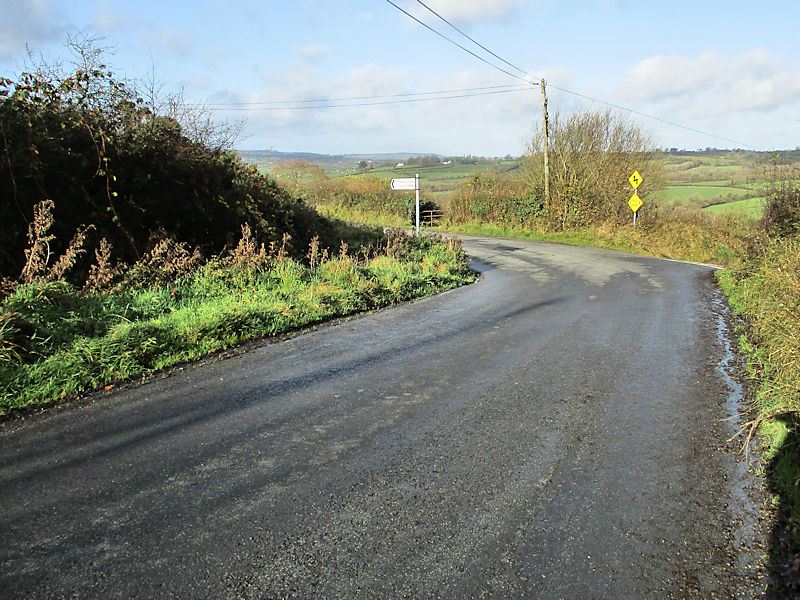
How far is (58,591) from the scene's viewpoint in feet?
8.40

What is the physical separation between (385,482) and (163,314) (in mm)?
4961

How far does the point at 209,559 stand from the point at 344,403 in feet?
7.69

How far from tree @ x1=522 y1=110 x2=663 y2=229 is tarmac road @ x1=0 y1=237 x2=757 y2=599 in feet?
74.5

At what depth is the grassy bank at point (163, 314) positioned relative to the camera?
534cm

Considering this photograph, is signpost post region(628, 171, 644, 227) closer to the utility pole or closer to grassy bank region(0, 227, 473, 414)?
the utility pole

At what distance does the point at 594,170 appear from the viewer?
28.3 metres

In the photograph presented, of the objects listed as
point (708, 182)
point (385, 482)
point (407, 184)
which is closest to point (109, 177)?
point (385, 482)

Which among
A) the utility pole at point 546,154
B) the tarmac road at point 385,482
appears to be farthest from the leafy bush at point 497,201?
the tarmac road at point 385,482

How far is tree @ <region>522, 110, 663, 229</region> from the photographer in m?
27.7

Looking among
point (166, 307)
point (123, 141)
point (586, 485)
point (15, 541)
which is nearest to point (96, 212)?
point (123, 141)

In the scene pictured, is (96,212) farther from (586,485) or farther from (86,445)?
(586,485)

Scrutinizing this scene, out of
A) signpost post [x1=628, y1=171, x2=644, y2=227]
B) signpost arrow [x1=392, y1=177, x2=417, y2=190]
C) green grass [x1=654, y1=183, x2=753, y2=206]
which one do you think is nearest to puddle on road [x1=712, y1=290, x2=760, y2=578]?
signpost arrow [x1=392, y1=177, x2=417, y2=190]

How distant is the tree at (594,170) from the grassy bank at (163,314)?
1895cm

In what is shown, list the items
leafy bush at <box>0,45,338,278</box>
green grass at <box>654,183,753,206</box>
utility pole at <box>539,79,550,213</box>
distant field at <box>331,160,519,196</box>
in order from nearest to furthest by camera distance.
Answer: leafy bush at <box>0,45,338,278</box>, utility pole at <box>539,79,550,213</box>, green grass at <box>654,183,753,206</box>, distant field at <box>331,160,519,196</box>
